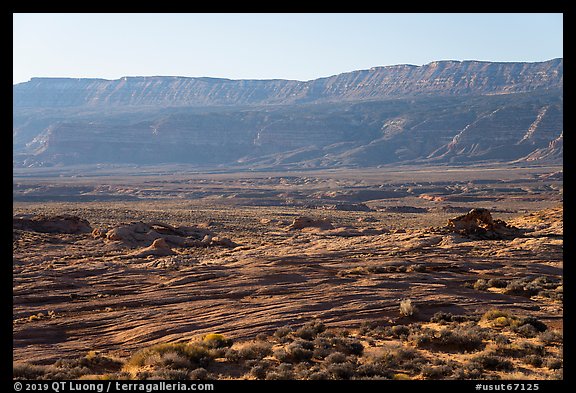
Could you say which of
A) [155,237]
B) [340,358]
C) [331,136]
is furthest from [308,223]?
[331,136]

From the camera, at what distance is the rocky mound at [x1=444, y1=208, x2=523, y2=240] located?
28.8 m

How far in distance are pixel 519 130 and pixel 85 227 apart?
14640 cm

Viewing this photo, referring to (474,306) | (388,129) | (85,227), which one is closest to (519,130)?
(388,129)

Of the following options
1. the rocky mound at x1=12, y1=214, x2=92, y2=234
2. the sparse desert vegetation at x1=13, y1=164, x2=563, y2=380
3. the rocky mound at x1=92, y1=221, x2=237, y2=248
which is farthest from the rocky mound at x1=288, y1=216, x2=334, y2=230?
the rocky mound at x1=12, y1=214, x2=92, y2=234

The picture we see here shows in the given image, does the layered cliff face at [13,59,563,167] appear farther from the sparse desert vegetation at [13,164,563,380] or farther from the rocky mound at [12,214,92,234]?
the sparse desert vegetation at [13,164,563,380]

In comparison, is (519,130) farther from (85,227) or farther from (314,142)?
(85,227)

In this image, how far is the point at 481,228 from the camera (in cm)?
2950

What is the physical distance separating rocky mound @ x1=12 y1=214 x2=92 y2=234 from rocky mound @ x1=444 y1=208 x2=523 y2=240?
22.0 meters

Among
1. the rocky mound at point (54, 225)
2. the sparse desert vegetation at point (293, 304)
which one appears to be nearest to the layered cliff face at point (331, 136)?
the rocky mound at point (54, 225)

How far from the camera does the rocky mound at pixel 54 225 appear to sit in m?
37.0

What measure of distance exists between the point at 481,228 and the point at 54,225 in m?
24.5
